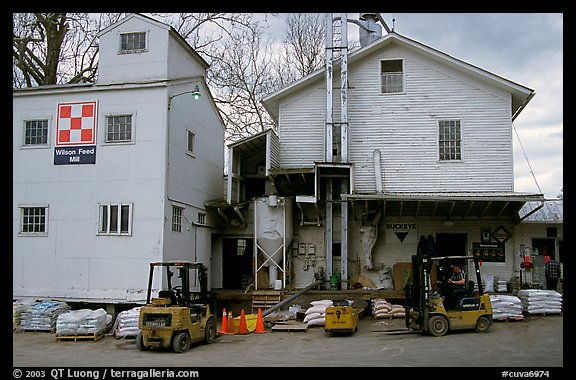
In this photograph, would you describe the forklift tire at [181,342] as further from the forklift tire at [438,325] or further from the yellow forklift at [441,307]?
the forklift tire at [438,325]

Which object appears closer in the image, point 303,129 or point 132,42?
point 132,42

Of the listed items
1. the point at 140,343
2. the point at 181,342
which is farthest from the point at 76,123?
the point at 181,342

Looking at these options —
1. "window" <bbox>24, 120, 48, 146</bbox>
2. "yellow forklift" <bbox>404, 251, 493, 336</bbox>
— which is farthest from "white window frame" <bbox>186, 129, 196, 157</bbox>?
"yellow forklift" <bbox>404, 251, 493, 336</bbox>

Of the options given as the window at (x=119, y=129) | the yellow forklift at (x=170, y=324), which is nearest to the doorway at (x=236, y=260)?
the window at (x=119, y=129)

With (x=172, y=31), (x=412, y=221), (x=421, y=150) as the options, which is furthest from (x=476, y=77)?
(x=172, y=31)

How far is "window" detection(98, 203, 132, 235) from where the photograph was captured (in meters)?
18.7

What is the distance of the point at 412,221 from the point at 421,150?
2.59m

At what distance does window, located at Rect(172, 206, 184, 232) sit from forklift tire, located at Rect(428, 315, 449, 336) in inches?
342

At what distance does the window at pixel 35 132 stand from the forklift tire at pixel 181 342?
9.31m

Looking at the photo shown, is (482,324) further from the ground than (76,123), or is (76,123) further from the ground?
(76,123)

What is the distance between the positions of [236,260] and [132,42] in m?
9.28

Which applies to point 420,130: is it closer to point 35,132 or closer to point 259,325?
point 259,325

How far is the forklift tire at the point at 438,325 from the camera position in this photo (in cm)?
1521

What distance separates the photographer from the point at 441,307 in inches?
608
